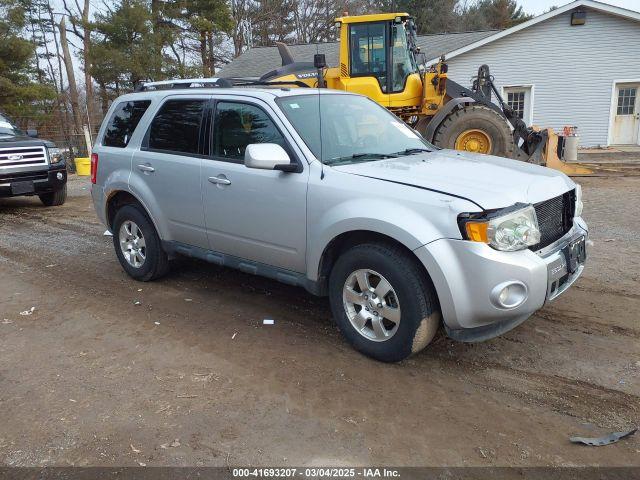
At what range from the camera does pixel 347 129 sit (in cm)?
435

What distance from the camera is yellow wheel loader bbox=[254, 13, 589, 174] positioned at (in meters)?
10.4

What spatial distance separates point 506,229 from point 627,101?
18365 millimetres

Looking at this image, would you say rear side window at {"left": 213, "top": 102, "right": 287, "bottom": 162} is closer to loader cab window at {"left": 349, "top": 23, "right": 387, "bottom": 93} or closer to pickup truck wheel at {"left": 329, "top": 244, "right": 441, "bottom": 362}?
pickup truck wheel at {"left": 329, "top": 244, "right": 441, "bottom": 362}

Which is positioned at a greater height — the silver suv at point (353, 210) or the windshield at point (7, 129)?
the windshield at point (7, 129)

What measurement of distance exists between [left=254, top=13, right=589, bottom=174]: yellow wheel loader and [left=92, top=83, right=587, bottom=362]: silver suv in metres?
5.86

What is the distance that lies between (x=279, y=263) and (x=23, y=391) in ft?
6.51

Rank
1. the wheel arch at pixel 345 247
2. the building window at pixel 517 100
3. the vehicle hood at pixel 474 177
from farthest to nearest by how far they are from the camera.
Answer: the building window at pixel 517 100, the wheel arch at pixel 345 247, the vehicle hood at pixel 474 177

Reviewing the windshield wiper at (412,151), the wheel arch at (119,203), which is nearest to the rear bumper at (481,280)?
the windshield wiper at (412,151)

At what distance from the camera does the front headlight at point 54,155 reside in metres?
10.2

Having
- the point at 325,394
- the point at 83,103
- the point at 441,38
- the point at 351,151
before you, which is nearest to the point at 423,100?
the point at 351,151

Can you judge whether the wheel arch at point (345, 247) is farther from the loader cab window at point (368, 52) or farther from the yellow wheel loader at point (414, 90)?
the loader cab window at point (368, 52)

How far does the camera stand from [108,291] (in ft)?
17.6

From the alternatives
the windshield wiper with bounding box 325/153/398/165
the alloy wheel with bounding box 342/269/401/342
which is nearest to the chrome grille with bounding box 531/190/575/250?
the alloy wheel with bounding box 342/269/401/342

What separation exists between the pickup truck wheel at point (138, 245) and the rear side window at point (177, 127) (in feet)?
2.56
